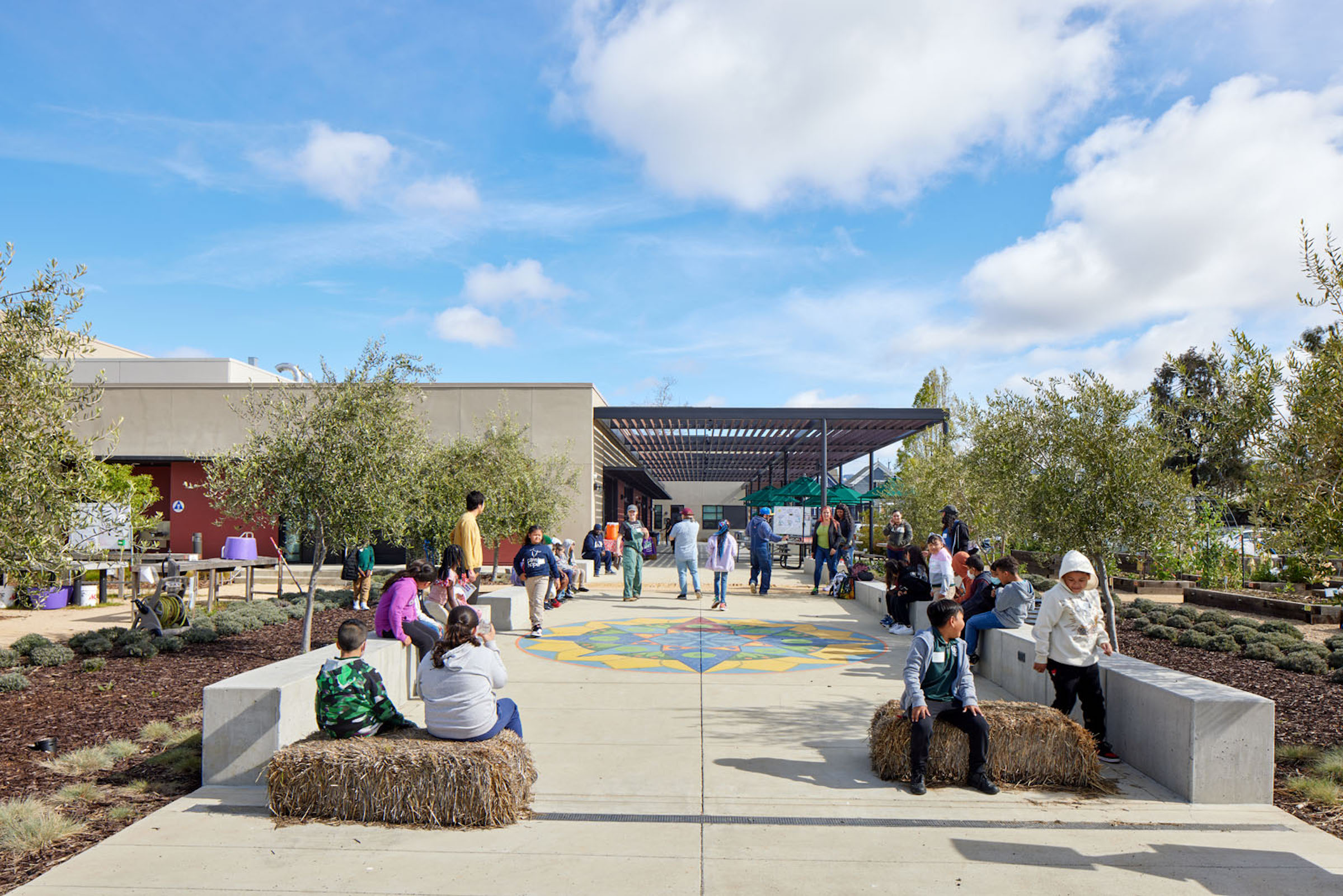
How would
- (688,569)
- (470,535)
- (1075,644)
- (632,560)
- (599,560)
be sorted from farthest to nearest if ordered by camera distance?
1. (599,560)
2. (688,569)
3. (632,560)
4. (470,535)
5. (1075,644)

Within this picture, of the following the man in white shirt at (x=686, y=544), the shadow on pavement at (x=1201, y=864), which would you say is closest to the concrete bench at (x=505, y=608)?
the man in white shirt at (x=686, y=544)

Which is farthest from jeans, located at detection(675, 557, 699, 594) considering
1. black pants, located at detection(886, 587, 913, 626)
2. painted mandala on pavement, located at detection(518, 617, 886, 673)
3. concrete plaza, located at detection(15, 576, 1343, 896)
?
concrete plaza, located at detection(15, 576, 1343, 896)

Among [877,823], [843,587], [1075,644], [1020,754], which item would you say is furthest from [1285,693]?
[843,587]

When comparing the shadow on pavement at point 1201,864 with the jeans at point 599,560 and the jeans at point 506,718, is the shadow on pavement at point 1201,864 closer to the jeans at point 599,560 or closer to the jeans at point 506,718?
the jeans at point 506,718

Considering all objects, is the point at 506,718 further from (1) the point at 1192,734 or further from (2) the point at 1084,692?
(1) the point at 1192,734

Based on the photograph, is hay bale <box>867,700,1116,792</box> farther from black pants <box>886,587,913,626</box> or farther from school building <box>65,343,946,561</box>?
school building <box>65,343,946,561</box>

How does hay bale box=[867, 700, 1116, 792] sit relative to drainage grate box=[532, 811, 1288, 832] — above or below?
above

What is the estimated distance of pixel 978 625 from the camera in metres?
8.82

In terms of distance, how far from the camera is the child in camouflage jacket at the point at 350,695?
5.11 m

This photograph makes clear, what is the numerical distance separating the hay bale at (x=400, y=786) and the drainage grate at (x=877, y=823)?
0.35 m

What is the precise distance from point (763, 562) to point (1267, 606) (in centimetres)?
918

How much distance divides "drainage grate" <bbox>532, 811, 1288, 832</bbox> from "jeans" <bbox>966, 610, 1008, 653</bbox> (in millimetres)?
3796

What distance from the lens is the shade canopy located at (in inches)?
987

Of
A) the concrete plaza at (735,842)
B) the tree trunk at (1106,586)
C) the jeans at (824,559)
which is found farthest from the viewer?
the jeans at (824,559)
